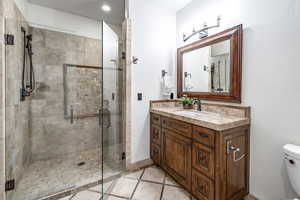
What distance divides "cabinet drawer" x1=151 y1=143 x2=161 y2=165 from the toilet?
4.69ft

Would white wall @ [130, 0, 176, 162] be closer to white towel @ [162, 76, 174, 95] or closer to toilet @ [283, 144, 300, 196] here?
white towel @ [162, 76, 174, 95]

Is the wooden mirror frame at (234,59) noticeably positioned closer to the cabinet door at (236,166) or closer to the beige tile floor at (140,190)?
the cabinet door at (236,166)

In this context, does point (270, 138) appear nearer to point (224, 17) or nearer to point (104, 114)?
point (224, 17)

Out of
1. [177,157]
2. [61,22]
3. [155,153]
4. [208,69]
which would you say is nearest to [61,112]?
[61,22]

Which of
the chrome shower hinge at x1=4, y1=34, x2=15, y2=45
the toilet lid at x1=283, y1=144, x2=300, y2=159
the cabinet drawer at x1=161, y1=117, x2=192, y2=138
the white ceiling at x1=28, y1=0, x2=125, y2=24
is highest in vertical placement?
the white ceiling at x1=28, y1=0, x2=125, y2=24

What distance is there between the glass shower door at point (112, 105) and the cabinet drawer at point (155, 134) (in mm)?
506

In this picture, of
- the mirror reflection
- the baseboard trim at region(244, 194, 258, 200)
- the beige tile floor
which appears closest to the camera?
the baseboard trim at region(244, 194, 258, 200)

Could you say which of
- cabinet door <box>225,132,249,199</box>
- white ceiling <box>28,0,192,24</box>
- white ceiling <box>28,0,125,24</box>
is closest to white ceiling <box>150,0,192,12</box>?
white ceiling <box>28,0,192,24</box>

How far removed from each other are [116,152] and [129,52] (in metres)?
1.62

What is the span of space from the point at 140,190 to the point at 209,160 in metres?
0.97

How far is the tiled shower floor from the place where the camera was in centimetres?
164

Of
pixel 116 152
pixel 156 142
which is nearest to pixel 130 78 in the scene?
pixel 156 142

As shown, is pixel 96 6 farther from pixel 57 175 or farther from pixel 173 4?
pixel 57 175

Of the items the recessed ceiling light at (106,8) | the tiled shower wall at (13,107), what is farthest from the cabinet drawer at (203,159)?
the recessed ceiling light at (106,8)
